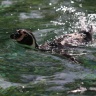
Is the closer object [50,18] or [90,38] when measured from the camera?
[90,38]

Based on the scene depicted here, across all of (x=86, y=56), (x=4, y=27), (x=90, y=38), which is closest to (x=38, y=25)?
(x=4, y=27)

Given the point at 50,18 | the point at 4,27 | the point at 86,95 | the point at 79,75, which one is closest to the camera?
the point at 86,95

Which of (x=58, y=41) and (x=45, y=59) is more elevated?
(x=58, y=41)

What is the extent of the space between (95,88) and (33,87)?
3.60 ft

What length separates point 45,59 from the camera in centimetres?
871

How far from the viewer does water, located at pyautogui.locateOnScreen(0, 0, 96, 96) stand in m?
6.90

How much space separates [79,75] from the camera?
751cm

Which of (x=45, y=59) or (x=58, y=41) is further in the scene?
(x=58, y=41)

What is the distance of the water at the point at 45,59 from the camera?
22.6 feet

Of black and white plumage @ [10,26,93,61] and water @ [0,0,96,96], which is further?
black and white plumage @ [10,26,93,61]

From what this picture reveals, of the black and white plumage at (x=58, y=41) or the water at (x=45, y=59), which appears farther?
the black and white plumage at (x=58, y=41)

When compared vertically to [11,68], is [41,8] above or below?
above

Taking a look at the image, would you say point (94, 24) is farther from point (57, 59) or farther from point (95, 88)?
point (95, 88)

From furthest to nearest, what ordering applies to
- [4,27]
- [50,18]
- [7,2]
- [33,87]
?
[7,2] < [50,18] < [4,27] < [33,87]
